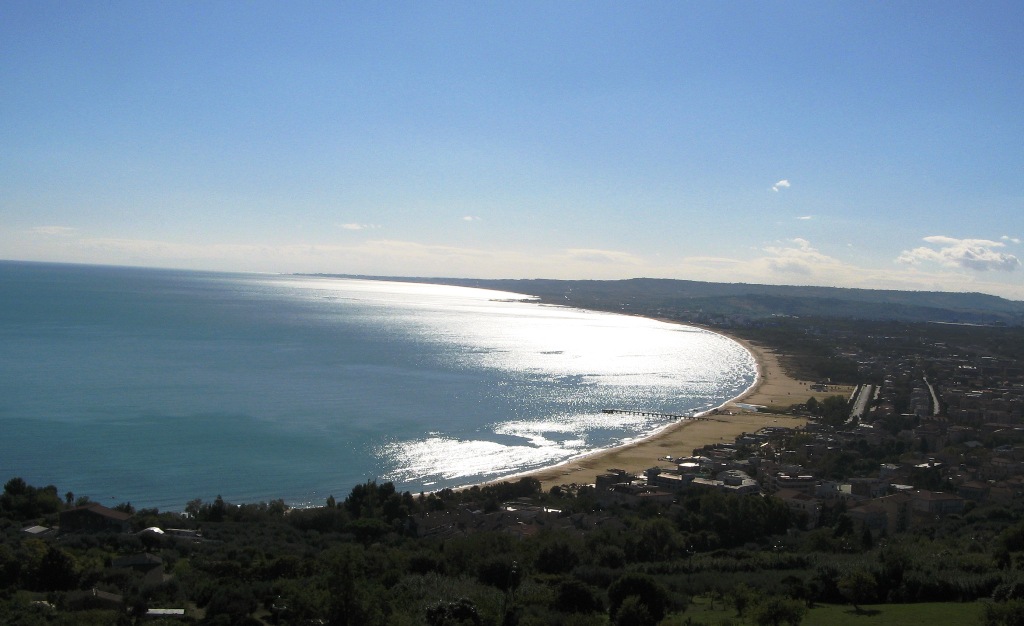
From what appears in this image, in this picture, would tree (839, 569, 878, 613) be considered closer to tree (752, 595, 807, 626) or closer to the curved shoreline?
tree (752, 595, 807, 626)

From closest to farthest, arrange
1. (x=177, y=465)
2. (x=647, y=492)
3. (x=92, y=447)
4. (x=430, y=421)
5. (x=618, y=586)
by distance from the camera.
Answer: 1. (x=618, y=586)
2. (x=647, y=492)
3. (x=177, y=465)
4. (x=92, y=447)
5. (x=430, y=421)

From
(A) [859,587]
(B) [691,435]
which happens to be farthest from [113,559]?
(B) [691,435]

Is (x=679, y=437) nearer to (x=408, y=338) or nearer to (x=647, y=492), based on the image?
(x=647, y=492)

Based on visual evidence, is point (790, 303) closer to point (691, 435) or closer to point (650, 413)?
point (650, 413)

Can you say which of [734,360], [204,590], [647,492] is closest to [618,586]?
[204,590]

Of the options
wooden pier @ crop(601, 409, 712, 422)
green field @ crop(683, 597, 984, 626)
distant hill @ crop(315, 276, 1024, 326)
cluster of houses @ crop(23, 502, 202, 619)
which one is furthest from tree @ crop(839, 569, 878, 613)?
distant hill @ crop(315, 276, 1024, 326)

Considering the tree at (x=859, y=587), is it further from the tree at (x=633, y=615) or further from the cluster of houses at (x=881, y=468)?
the cluster of houses at (x=881, y=468)
